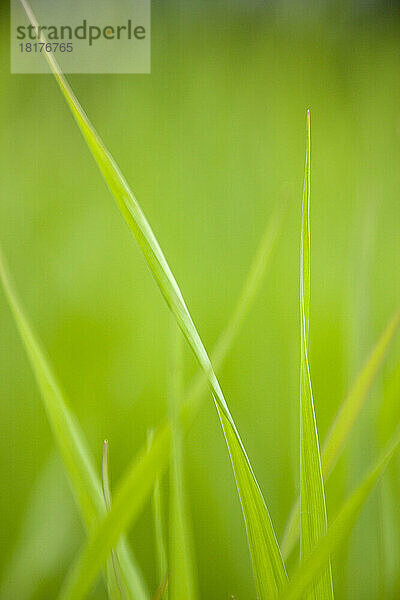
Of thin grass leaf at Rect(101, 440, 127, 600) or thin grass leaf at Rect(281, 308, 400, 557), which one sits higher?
thin grass leaf at Rect(281, 308, 400, 557)

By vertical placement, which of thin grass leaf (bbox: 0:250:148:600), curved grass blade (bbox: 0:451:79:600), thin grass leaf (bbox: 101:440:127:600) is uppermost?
thin grass leaf (bbox: 0:250:148:600)

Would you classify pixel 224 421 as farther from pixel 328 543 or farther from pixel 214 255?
pixel 214 255

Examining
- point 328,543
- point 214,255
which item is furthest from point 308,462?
point 214,255

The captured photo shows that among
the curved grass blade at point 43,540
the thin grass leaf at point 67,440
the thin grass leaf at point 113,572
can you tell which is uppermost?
the thin grass leaf at point 67,440

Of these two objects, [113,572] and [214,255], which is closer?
[113,572]

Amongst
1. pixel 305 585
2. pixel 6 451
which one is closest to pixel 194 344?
pixel 305 585
